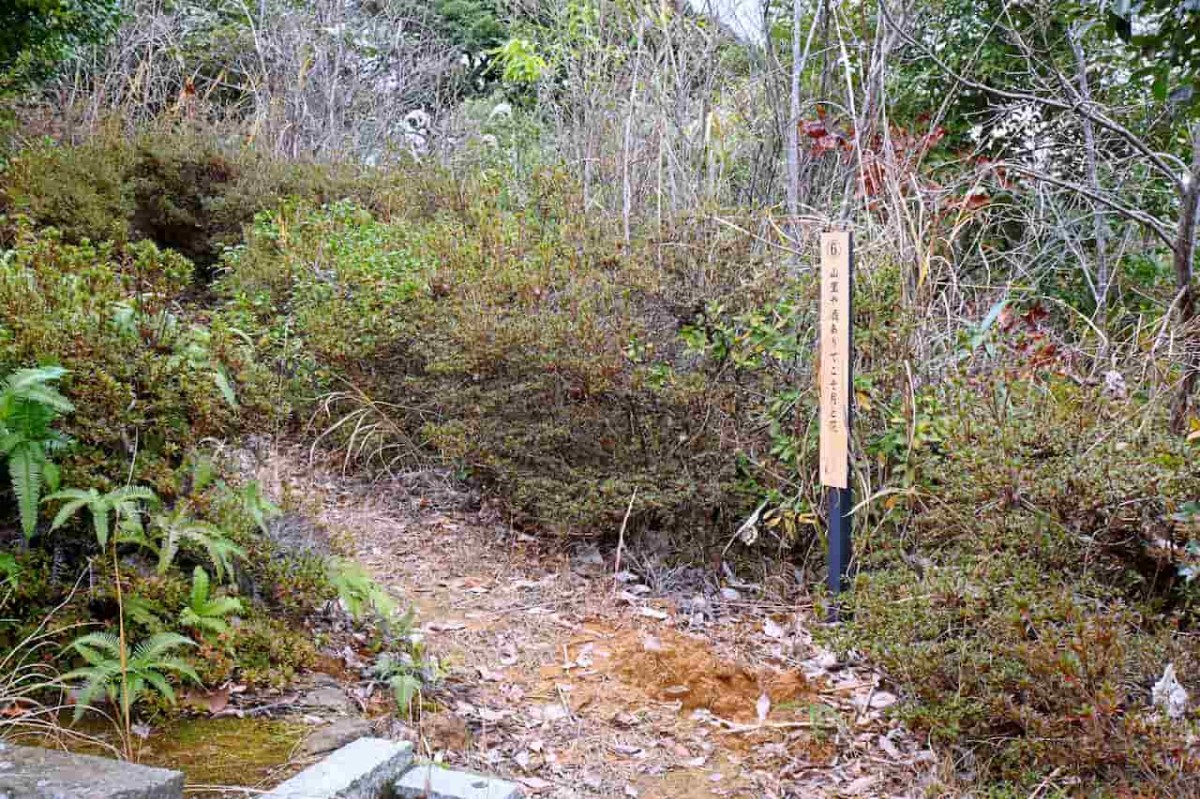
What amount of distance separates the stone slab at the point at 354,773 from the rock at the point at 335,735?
75mm

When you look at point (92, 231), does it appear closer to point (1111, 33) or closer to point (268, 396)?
point (268, 396)

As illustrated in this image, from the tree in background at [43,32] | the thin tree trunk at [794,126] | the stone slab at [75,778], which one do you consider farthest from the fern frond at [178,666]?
the tree in background at [43,32]

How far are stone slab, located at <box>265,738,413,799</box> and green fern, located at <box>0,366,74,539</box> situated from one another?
37.4 inches

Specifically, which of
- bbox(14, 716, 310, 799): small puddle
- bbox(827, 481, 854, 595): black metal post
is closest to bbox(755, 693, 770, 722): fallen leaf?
bbox(827, 481, 854, 595): black metal post

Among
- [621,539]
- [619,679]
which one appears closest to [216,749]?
[619,679]

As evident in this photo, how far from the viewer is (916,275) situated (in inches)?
169

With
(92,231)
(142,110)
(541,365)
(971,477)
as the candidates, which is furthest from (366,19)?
(971,477)

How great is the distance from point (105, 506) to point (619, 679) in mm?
1889

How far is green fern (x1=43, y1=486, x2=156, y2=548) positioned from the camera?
2.52m

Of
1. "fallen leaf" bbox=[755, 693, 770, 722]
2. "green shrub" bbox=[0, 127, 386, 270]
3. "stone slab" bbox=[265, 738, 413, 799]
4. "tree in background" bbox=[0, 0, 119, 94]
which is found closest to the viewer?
"stone slab" bbox=[265, 738, 413, 799]

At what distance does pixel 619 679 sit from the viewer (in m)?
3.60

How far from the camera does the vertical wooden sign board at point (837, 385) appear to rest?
390 cm

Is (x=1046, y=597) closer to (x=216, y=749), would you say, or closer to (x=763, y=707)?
(x=763, y=707)

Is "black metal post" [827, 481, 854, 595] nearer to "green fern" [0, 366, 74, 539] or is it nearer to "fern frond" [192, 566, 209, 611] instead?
"fern frond" [192, 566, 209, 611]
